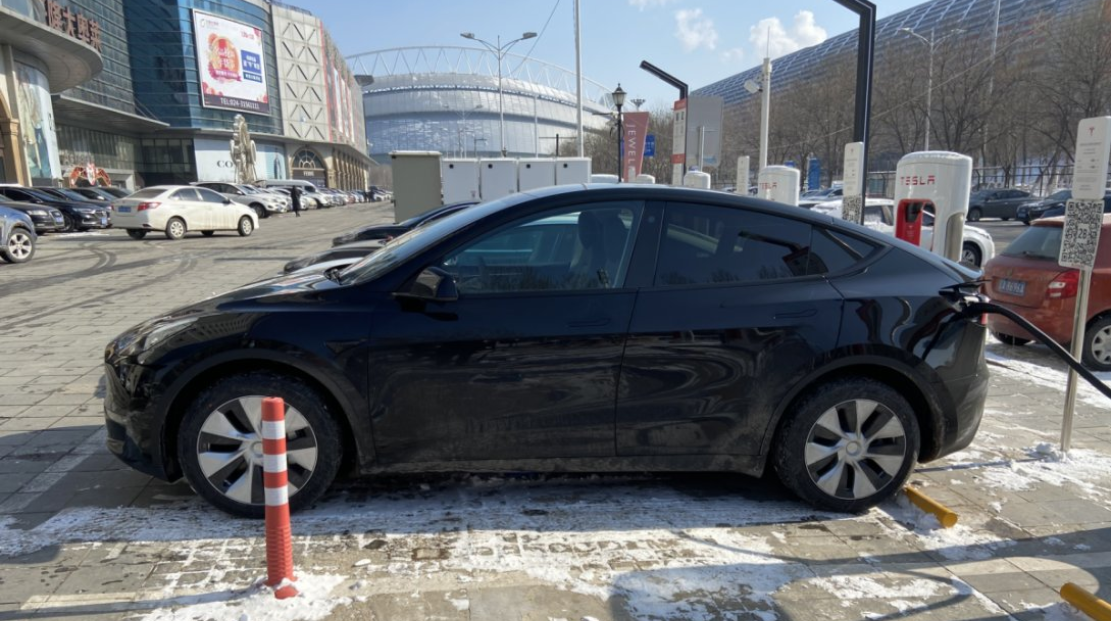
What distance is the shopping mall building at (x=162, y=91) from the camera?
104ft

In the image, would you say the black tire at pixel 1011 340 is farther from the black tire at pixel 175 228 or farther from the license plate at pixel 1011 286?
the black tire at pixel 175 228

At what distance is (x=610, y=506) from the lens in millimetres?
3576

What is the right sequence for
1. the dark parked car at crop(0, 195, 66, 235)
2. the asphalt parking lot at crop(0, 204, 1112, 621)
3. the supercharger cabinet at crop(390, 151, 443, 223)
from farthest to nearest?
the dark parked car at crop(0, 195, 66, 235) → the supercharger cabinet at crop(390, 151, 443, 223) → the asphalt parking lot at crop(0, 204, 1112, 621)

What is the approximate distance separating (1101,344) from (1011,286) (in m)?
0.93

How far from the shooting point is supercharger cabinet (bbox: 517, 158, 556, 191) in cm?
1942

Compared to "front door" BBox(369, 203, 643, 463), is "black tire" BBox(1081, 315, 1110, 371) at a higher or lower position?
lower

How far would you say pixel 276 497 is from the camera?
2633mm

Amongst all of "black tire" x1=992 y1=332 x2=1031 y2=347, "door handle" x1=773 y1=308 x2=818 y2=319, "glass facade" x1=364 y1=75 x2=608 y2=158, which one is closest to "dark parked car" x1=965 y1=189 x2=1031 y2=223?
"black tire" x1=992 y1=332 x2=1031 y2=347

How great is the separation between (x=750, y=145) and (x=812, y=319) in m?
56.6

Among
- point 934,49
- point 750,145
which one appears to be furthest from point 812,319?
point 750,145

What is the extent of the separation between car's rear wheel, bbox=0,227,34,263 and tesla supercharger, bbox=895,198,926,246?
53.0 feet

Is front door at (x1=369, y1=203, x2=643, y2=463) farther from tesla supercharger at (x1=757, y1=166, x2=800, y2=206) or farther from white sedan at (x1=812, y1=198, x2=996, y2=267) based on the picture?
white sedan at (x1=812, y1=198, x2=996, y2=267)

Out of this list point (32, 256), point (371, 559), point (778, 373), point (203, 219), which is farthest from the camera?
point (203, 219)

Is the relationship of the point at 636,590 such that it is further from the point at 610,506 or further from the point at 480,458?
the point at 480,458
